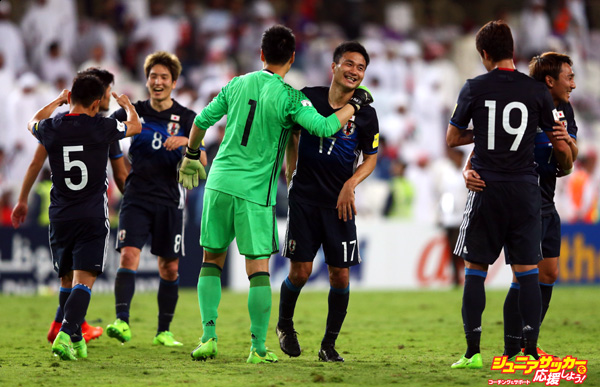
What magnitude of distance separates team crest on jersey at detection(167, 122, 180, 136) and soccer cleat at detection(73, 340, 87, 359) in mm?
2122

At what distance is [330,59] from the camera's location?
840 inches

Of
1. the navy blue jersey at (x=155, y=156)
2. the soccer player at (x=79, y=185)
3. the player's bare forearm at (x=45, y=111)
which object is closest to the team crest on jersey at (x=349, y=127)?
the soccer player at (x=79, y=185)

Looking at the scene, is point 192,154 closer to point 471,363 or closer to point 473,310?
point 473,310

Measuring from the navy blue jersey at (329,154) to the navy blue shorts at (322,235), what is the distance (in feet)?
0.26

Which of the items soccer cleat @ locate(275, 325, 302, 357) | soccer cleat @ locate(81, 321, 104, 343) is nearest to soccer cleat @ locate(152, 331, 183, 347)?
soccer cleat @ locate(81, 321, 104, 343)

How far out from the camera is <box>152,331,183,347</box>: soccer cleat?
25.7 feet

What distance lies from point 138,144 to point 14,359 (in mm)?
2258

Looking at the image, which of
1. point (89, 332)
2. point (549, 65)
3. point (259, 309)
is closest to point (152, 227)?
point (89, 332)

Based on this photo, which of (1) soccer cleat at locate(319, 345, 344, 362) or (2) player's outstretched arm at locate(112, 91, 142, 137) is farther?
(2) player's outstretched arm at locate(112, 91, 142, 137)

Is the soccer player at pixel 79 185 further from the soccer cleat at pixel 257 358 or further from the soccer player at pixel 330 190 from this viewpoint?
the soccer player at pixel 330 190

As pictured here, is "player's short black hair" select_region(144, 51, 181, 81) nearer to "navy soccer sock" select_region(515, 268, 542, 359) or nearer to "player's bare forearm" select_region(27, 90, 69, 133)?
"player's bare forearm" select_region(27, 90, 69, 133)

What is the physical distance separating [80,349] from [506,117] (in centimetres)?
378

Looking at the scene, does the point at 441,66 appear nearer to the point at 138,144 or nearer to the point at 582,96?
the point at 582,96

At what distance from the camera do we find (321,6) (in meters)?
23.9
